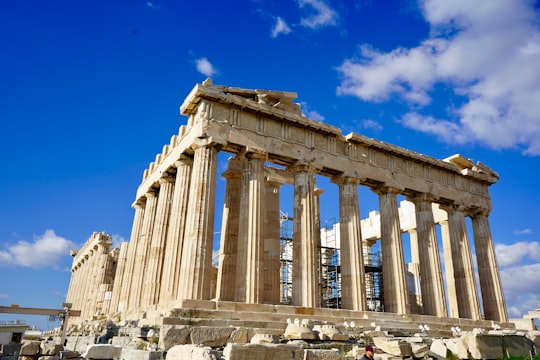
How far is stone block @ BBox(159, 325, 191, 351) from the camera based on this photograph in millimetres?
10836

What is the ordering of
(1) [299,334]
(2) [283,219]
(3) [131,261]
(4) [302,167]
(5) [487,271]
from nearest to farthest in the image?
(1) [299,334] → (4) [302,167] → (3) [131,261] → (5) [487,271] → (2) [283,219]

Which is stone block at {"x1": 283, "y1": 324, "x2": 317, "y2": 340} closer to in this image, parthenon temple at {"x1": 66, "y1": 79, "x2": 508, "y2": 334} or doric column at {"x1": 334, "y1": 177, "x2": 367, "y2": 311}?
parthenon temple at {"x1": 66, "y1": 79, "x2": 508, "y2": 334}

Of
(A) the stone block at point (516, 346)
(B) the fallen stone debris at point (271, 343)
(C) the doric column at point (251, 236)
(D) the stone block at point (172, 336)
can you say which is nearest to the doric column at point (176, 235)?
(C) the doric column at point (251, 236)

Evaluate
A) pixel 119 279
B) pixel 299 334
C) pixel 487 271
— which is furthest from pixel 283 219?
pixel 299 334

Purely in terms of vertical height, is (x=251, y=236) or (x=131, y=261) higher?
(x=131, y=261)

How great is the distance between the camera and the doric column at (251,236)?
1938 cm

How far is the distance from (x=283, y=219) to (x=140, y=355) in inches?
914

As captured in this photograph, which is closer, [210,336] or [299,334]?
[210,336]

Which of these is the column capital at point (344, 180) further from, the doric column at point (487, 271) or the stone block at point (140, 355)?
the stone block at point (140, 355)

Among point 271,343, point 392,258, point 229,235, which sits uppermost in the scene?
point 229,235

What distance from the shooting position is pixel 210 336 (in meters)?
11.6

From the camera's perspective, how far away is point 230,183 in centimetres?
2503

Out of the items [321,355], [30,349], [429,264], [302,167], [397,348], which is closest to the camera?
[321,355]

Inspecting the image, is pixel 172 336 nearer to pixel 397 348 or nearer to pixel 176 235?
pixel 397 348
